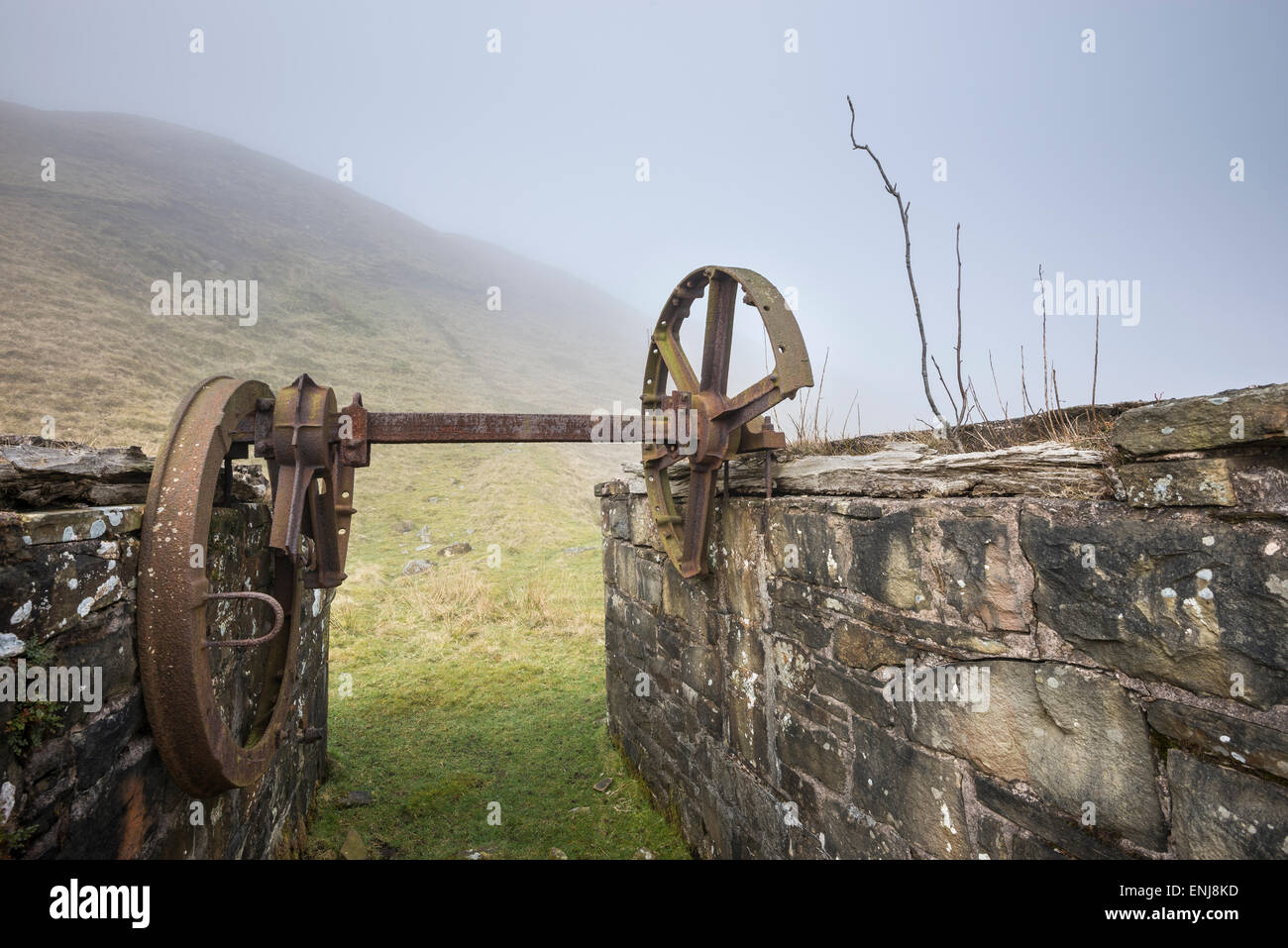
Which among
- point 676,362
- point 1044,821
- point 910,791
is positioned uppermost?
point 676,362

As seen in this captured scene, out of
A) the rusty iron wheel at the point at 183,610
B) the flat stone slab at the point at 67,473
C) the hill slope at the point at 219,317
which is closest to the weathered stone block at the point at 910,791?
the rusty iron wheel at the point at 183,610

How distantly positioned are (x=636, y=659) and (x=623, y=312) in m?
86.6

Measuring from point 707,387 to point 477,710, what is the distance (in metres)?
4.64

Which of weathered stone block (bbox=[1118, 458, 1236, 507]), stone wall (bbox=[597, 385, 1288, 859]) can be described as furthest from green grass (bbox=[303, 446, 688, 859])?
weathered stone block (bbox=[1118, 458, 1236, 507])

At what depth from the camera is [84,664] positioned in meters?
1.74

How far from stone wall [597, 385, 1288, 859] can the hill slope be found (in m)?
17.2

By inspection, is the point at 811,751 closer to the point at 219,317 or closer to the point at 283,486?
the point at 283,486

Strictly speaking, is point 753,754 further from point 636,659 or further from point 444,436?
point 444,436

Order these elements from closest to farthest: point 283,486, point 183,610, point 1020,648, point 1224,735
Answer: point 1224,735 < point 1020,648 < point 183,610 < point 283,486

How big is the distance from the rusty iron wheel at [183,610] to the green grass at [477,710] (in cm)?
233

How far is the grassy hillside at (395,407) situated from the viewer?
15.6 feet

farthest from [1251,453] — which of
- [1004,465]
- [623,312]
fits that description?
[623,312]

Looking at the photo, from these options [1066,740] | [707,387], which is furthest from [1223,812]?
[707,387]

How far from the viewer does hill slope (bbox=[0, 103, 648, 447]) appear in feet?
62.2
